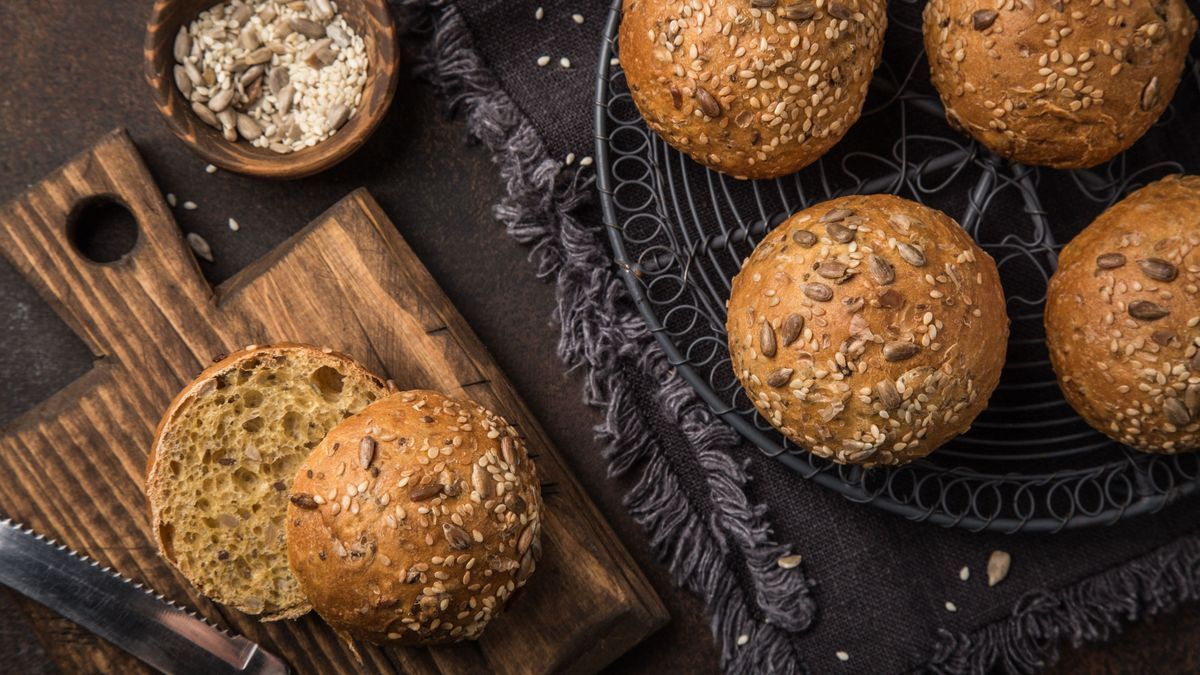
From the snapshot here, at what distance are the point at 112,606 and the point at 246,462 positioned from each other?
475 mm

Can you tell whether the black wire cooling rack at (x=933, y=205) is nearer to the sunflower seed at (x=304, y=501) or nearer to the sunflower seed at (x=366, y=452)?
the sunflower seed at (x=366, y=452)

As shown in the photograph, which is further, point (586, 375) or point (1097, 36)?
point (586, 375)

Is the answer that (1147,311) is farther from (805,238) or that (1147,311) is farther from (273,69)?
(273,69)

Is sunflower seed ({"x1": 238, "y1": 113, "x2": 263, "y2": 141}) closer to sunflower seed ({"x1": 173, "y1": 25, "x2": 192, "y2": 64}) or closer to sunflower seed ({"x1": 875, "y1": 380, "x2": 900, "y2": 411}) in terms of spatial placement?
sunflower seed ({"x1": 173, "y1": 25, "x2": 192, "y2": 64})

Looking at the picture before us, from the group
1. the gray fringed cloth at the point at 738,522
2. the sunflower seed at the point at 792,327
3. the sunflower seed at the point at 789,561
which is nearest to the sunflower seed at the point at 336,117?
the gray fringed cloth at the point at 738,522

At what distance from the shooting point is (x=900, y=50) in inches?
92.7

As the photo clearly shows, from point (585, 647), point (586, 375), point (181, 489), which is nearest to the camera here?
point (181, 489)

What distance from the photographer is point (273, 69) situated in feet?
8.04

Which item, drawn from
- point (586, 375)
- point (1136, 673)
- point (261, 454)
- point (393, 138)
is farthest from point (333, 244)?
point (1136, 673)

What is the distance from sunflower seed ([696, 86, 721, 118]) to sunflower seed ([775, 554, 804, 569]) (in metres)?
1.18

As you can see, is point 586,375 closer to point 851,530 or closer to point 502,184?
point 502,184

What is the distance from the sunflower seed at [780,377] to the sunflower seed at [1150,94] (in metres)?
0.97

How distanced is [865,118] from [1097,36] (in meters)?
0.60

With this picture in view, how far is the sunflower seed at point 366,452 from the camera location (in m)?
1.93
